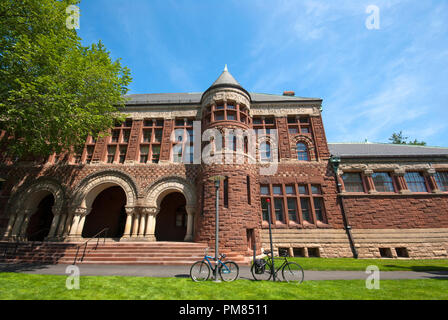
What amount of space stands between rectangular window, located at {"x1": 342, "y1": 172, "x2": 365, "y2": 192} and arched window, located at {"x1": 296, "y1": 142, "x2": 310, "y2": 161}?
3091 mm

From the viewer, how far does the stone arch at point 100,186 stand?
13.9m

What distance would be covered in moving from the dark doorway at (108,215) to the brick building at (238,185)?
0.09 metres

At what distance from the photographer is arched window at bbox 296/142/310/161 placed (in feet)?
50.4

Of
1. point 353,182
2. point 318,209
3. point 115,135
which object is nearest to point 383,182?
point 353,182

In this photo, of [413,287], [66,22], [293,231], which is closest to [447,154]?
[293,231]

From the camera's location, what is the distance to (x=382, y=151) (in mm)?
15742

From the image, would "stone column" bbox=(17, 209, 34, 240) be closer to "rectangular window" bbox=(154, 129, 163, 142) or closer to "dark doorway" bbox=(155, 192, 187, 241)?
"dark doorway" bbox=(155, 192, 187, 241)

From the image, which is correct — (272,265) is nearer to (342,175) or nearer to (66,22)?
(342,175)

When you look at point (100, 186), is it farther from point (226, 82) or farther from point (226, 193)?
point (226, 82)

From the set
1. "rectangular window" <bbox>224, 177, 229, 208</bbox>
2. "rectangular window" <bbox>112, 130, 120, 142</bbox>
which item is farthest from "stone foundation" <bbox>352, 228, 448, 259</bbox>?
"rectangular window" <bbox>112, 130, 120, 142</bbox>

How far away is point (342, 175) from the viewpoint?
47.8 feet

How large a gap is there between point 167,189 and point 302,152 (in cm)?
1123

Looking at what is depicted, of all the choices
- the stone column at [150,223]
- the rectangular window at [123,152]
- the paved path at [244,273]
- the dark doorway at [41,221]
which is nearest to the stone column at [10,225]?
the dark doorway at [41,221]
